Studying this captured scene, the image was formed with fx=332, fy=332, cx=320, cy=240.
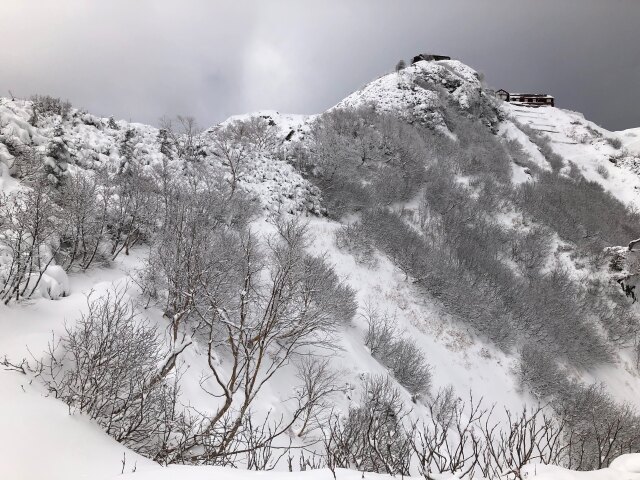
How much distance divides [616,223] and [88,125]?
130 ft

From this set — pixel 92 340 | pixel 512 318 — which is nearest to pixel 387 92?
pixel 512 318

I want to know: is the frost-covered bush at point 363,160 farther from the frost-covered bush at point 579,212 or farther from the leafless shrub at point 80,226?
the leafless shrub at point 80,226

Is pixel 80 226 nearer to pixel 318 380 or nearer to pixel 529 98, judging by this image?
pixel 318 380

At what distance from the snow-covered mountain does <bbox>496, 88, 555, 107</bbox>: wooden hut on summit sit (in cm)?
2834

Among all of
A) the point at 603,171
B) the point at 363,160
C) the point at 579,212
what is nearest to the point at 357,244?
the point at 363,160

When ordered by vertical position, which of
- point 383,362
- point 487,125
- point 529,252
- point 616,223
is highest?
point 487,125

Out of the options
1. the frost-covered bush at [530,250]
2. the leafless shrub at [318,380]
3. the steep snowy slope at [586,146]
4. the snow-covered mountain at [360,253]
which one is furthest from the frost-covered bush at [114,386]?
the steep snowy slope at [586,146]

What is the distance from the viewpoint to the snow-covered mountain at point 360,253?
25.1 ft

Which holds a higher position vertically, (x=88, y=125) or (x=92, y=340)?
(x=88, y=125)

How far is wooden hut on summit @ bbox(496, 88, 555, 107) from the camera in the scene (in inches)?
2347

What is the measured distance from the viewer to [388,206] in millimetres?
24766

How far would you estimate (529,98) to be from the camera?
60.6 meters

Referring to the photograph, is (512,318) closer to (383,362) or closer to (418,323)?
(418,323)

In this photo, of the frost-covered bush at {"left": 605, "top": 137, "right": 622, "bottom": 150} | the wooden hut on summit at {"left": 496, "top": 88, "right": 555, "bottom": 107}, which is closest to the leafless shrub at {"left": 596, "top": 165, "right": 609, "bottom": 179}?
the frost-covered bush at {"left": 605, "top": 137, "right": 622, "bottom": 150}
